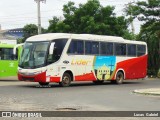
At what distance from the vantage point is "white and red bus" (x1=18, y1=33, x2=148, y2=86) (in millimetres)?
24531

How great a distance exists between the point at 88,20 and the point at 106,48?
1535cm

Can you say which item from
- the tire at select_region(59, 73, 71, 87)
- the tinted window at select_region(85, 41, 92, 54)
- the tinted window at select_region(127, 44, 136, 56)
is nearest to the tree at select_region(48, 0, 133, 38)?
the tinted window at select_region(127, 44, 136, 56)

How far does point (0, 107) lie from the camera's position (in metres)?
14.4

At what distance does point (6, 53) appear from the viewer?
32.9 m

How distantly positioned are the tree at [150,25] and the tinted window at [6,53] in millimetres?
13793

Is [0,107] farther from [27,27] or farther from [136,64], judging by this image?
[27,27]

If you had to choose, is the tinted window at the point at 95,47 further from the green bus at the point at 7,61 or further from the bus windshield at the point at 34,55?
the green bus at the point at 7,61

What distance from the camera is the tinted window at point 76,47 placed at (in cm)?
2589

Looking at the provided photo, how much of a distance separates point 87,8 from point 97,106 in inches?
1198

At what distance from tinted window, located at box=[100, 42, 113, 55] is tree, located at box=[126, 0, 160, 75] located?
1213 cm

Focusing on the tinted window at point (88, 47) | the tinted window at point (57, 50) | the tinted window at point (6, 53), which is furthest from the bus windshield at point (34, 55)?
the tinted window at point (6, 53)

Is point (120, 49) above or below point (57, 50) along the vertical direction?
above

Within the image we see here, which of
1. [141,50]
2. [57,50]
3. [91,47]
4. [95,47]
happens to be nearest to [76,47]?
[91,47]

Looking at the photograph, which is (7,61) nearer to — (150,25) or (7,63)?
(7,63)
